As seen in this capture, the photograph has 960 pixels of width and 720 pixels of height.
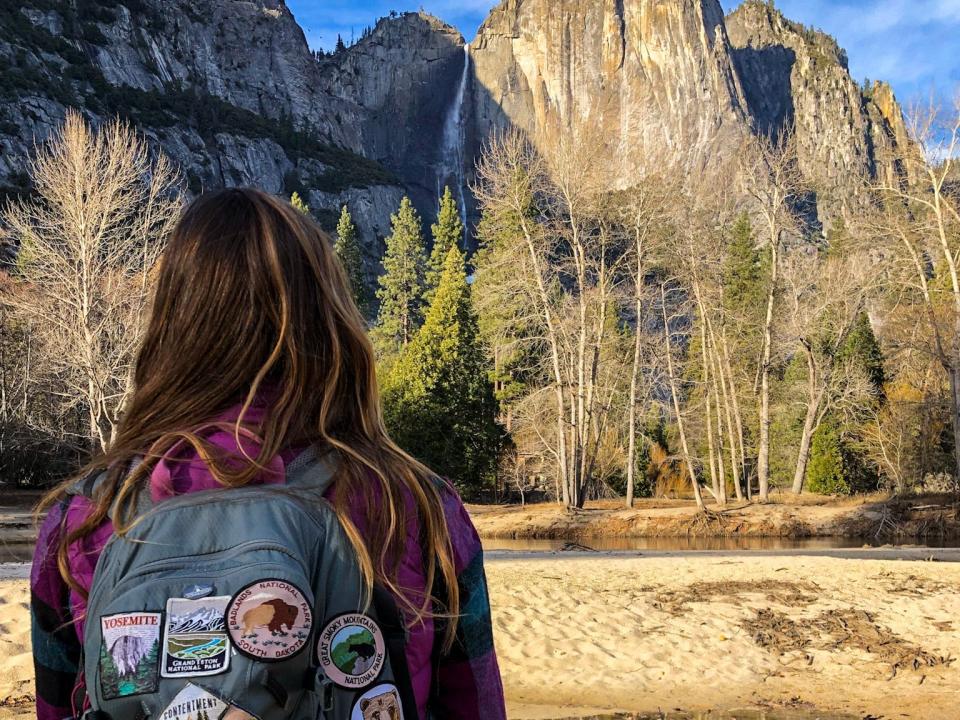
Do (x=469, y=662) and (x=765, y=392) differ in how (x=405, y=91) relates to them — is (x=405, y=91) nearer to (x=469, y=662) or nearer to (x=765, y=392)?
(x=765, y=392)

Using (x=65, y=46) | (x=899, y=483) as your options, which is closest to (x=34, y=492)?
(x=899, y=483)

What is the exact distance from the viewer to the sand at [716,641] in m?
7.39

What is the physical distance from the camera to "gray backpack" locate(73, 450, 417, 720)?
100cm

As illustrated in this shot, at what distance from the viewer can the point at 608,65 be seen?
375 ft

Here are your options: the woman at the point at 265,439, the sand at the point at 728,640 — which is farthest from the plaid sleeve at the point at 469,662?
the sand at the point at 728,640

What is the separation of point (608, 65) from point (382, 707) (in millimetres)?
120920

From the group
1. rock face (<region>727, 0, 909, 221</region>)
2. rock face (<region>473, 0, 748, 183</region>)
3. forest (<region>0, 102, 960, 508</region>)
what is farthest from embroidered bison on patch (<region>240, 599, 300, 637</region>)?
rock face (<region>727, 0, 909, 221</region>)

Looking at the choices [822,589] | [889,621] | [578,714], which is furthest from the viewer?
[822,589]

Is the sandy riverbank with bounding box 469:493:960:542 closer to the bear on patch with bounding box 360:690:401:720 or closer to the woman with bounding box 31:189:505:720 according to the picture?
the woman with bounding box 31:189:505:720

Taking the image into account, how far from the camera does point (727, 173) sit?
1310 inches

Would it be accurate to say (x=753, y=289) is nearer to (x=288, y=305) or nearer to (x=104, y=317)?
(x=104, y=317)

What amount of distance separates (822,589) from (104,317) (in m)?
17.4

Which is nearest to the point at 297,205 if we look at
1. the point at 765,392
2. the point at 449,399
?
the point at 765,392

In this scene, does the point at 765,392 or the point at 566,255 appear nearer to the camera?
the point at 566,255
